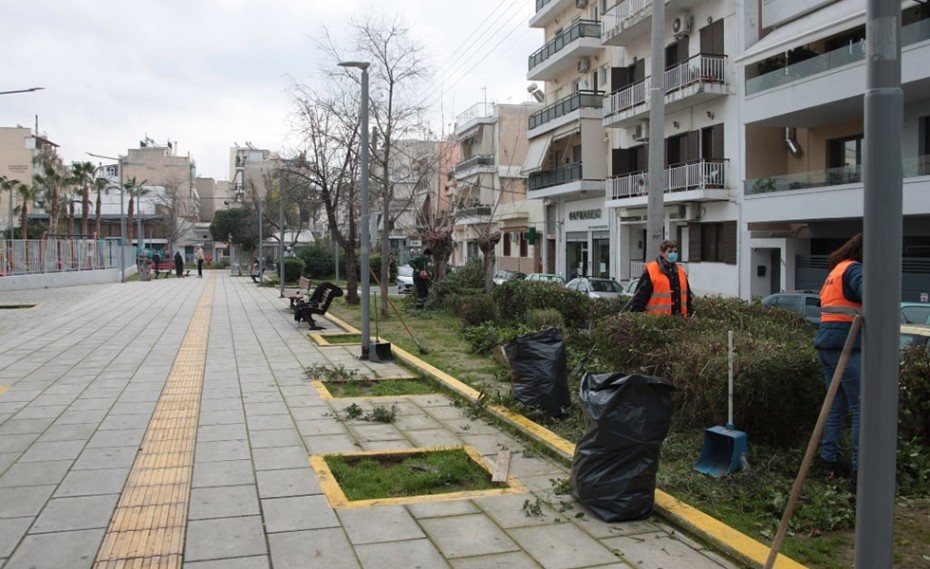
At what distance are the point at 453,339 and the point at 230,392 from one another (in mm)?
5783

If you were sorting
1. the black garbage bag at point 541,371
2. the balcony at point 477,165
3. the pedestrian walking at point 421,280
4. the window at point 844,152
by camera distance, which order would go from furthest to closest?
1. the balcony at point 477,165
2. the window at point 844,152
3. the pedestrian walking at point 421,280
4. the black garbage bag at point 541,371

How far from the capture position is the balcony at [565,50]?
35.3 metres

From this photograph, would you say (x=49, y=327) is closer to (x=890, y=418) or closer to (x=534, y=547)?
(x=534, y=547)

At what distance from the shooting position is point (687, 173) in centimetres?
2741

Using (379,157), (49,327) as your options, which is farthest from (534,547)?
(379,157)

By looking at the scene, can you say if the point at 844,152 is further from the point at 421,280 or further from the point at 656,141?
the point at 656,141

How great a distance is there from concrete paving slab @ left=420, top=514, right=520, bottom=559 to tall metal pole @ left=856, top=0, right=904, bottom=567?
2.00 meters

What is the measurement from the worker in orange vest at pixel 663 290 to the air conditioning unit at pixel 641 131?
78.4 feet

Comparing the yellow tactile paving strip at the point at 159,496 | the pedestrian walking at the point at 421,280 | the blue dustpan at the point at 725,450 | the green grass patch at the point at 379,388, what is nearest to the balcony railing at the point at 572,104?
the pedestrian walking at the point at 421,280

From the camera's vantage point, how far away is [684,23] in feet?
92.1

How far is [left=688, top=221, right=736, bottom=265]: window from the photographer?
26.4 m

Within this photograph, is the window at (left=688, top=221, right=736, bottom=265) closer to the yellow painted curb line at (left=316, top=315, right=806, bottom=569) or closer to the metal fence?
the yellow painted curb line at (left=316, top=315, right=806, bottom=569)

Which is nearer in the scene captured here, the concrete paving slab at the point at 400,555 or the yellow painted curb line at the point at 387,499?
the concrete paving slab at the point at 400,555

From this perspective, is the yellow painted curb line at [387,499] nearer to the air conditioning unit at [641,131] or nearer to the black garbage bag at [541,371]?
the black garbage bag at [541,371]
